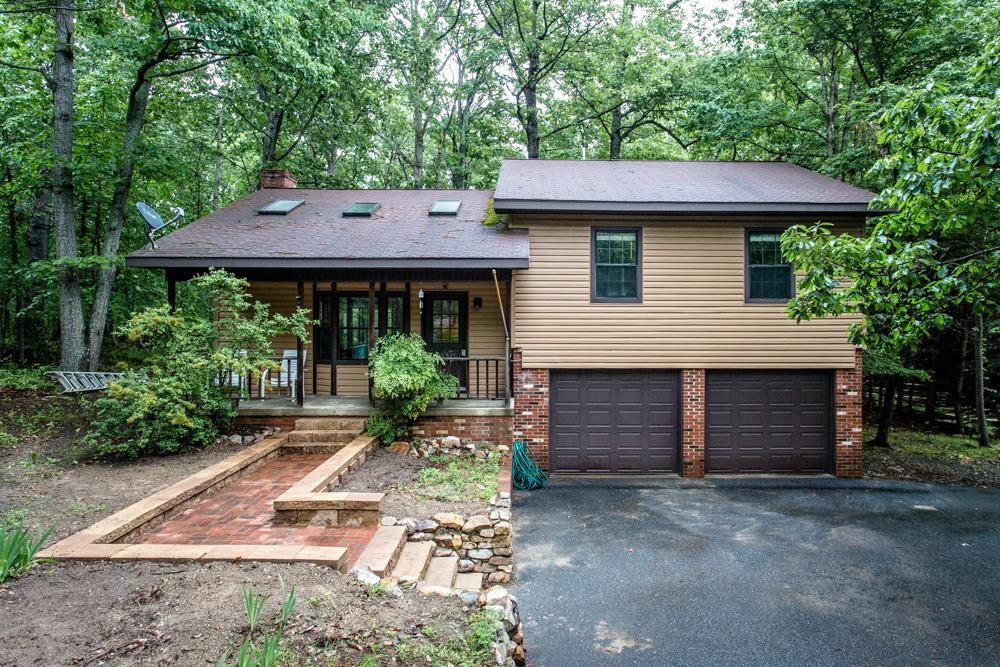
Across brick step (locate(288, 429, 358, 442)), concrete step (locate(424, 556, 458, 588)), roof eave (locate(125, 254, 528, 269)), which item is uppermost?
roof eave (locate(125, 254, 528, 269))

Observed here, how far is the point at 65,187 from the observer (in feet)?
31.0

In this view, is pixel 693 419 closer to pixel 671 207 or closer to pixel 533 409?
pixel 533 409

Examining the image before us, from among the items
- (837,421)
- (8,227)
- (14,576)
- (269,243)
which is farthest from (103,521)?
(8,227)

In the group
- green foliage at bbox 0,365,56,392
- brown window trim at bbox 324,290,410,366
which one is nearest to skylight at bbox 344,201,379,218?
brown window trim at bbox 324,290,410,366

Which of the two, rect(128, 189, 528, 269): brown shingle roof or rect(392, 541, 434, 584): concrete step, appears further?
rect(128, 189, 528, 269): brown shingle roof

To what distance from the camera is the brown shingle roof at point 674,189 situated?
8.87 meters

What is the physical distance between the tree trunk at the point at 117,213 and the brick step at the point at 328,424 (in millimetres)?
5201

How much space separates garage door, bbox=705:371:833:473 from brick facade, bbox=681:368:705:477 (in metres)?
0.23

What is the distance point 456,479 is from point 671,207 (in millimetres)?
5654

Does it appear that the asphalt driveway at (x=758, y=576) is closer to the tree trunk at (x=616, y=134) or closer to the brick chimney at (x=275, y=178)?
the brick chimney at (x=275, y=178)

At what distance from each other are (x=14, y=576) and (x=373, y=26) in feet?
41.3

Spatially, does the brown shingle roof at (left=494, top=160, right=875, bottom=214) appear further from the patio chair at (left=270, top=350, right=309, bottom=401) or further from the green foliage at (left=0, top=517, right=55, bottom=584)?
the green foliage at (left=0, top=517, right=55, bottom=584)

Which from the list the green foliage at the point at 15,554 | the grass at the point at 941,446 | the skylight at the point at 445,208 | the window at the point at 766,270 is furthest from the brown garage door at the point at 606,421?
the green foliage at the point at 15,554

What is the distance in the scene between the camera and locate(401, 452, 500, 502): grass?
6.17 m
